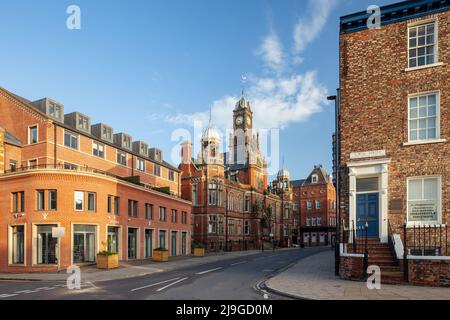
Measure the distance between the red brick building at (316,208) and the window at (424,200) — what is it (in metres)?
69.3

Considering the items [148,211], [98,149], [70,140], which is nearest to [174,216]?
[148,211]

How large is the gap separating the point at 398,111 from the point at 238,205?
47.4 m

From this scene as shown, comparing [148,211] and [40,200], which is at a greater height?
[40,200]

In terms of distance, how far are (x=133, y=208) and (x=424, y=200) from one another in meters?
24.8

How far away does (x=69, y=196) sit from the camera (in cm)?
2739

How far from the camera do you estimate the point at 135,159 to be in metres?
43.9

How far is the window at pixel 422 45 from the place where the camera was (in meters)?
17.3

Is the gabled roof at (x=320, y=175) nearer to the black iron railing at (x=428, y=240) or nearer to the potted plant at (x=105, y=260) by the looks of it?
the potted plant at (x=105, y=260)

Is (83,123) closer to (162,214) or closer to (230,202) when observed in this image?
(162,214)

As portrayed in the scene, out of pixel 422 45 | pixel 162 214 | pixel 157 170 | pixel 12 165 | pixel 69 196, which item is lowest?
pixel 162 214

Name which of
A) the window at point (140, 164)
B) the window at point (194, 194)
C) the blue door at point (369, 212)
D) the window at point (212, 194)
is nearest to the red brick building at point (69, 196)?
the window at point (140, 164)

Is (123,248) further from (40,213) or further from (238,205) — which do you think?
(238,205)
